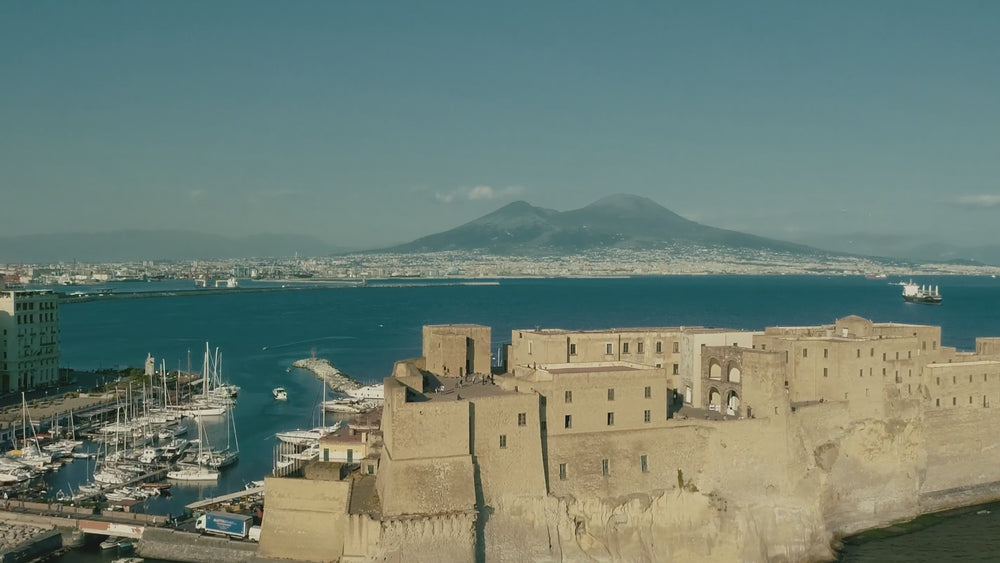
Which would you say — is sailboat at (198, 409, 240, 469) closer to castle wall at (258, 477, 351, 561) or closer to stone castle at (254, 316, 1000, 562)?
stone castle at (254, 316, 1000, 562)

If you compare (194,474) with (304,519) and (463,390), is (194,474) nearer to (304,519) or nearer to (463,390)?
(304,519)

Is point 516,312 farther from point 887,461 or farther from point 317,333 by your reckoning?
point 887,461

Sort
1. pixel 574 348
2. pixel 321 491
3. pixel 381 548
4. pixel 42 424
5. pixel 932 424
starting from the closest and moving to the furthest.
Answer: pixel 381 548 → pixel 321 491 → pixel 574 348 → pixel 932 424 → pixel 42 424

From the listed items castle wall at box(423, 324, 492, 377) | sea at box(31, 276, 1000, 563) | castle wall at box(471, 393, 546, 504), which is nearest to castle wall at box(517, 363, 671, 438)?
castle wall at box(471, 393, 546, 504)

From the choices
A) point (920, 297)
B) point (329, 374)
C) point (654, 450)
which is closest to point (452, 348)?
point (654, 450)

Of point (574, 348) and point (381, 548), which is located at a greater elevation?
point (574, 348)

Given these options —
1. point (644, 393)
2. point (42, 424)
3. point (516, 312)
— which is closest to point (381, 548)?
point (644, 393)
